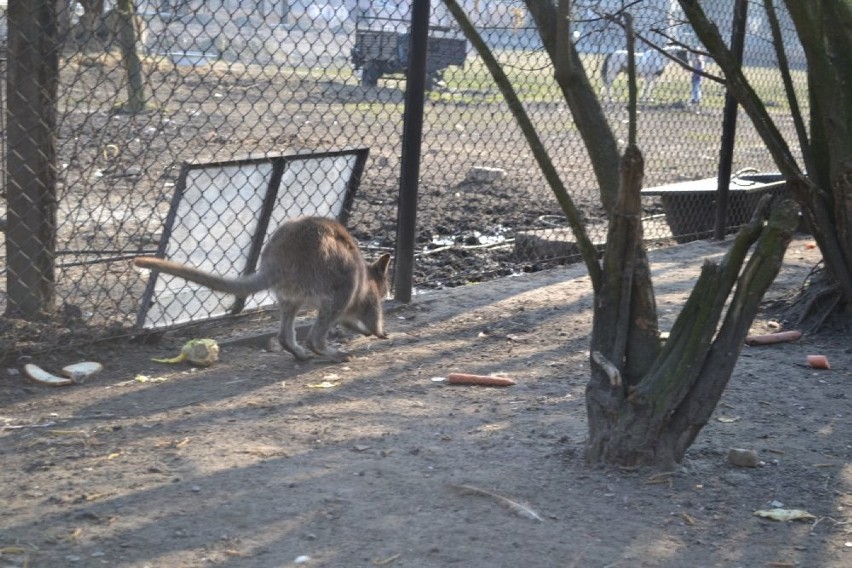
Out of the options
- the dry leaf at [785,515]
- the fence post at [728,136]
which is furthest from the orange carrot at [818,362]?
the fence post at [728,136]

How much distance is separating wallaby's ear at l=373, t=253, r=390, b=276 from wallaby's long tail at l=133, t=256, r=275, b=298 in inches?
33.5

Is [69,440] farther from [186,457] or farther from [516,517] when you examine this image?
[516,517]

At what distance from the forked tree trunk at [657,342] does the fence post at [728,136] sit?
3912mm

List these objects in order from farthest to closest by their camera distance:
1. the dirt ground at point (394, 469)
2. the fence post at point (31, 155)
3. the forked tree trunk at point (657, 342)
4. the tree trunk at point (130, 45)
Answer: the tree trunk at point (130, 45), the fence post at point (31, 155), the forked tree trunk at point (657, 342), the dirt ground at point (394, 469)

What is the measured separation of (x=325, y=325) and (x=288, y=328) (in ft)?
0.61

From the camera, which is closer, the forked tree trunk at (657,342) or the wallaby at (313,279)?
the forked tree trunk at (657,342)

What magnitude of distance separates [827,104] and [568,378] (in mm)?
1933

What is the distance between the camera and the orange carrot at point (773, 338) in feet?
19.5

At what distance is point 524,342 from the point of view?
599 centimetres

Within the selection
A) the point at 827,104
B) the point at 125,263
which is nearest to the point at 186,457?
the point at 125,263

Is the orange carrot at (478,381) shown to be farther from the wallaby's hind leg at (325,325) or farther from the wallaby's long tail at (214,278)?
the wallaby's long tail at (214,278)

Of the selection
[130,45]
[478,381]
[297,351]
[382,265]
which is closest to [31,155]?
[130,45]

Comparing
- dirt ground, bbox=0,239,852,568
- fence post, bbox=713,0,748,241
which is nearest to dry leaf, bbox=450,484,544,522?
dirt ground, bbox=0,239,852,568

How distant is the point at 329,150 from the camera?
614 centimetres
